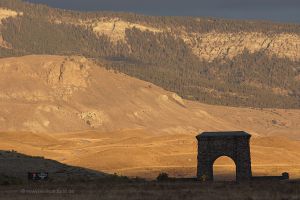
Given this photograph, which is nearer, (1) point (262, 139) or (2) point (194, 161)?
(2) point (194, 161)

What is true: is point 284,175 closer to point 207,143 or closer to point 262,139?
point 207,143

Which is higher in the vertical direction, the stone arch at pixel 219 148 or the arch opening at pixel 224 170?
the arch opening at pixel 224 170

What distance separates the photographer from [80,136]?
18450cm

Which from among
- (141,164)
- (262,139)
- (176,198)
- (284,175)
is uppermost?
(262,139)

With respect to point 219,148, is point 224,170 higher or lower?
higher

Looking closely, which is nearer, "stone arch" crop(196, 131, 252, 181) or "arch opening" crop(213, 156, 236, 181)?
"stone arch" crop(196, 131, 252, 181)

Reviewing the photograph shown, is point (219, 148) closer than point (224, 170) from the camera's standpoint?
Yes

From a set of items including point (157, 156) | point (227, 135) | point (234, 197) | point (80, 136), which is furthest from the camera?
point (80, 136)

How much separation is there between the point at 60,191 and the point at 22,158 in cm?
2704

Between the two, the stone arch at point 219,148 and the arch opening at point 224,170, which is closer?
the stone arch at point 219,148

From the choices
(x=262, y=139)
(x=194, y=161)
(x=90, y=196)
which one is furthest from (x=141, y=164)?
(x=90, y=196)

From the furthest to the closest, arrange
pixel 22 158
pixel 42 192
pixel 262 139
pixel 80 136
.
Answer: pixel 80 136, pixel 262 139, pixel 22 158, pixel 42 192

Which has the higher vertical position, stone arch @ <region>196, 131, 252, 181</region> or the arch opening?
the arch opening

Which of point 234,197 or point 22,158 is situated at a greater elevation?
point 22,158
